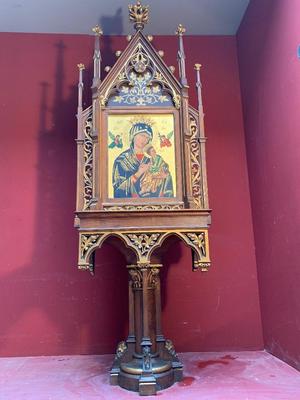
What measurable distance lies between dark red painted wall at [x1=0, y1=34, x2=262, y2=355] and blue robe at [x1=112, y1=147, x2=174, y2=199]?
78 cm

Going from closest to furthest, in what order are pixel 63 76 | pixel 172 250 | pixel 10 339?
pixel 10 339, pixel 172 250, pixel 63 76

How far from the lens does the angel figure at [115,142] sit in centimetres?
227

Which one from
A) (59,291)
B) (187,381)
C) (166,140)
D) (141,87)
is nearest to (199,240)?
(166,140)

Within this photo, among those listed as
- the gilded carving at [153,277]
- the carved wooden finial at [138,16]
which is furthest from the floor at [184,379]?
the carved wooden finial at [138,16]

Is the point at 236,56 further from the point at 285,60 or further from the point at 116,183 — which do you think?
the point at 116,183

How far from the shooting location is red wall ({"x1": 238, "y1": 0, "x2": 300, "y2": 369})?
216 cm

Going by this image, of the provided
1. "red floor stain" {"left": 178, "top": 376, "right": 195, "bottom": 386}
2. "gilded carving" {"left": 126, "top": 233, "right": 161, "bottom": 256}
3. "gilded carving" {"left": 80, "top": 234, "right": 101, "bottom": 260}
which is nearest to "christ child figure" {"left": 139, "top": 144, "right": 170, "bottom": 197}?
"gilded carving" {"left": 126, "top": 233, "right": 161, "bottom": 256}

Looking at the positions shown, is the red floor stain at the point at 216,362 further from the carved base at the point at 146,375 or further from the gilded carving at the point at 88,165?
the gilded carving at the point at 88,165

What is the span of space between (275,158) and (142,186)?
0.98 metres

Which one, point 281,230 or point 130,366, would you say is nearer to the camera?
point 130,366

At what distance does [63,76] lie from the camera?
3.10m

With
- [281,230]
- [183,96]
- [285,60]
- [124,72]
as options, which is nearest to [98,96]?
[124,72]

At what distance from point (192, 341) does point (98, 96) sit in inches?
77.0

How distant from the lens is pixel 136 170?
7.30 feet
